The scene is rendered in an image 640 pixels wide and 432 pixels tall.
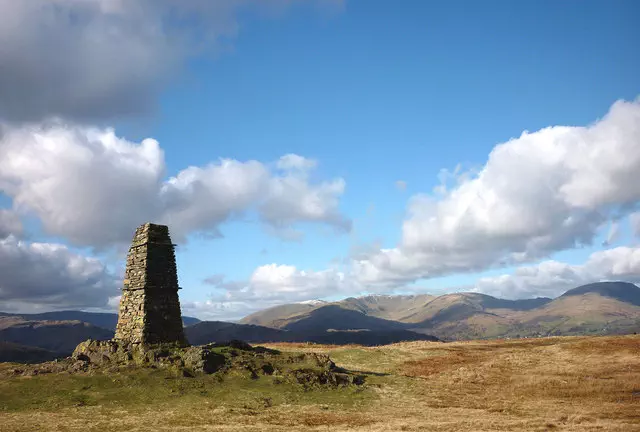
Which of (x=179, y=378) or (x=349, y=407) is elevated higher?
(x=179, y=378)

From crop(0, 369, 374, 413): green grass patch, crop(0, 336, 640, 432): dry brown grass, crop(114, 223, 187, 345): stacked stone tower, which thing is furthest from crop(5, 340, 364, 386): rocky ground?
crop(0, 336, 640, 432): dry brown grass

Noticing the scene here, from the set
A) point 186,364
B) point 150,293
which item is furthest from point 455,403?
point 150,293

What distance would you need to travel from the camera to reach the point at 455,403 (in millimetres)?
32000

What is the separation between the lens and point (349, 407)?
3008cm

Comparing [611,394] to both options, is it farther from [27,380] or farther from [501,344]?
[27,380]

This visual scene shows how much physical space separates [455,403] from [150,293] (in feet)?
80.3

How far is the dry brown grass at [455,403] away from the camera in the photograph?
24000mm

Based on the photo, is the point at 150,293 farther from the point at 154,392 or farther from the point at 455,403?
the point at 455,403

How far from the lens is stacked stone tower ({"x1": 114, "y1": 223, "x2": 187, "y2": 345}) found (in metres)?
36.3

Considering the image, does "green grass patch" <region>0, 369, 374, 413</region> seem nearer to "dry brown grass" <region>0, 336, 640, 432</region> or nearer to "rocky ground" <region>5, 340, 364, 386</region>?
"rocky ground" <region>5, 340, 364, 386</region>

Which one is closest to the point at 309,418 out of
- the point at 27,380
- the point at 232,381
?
the point at 232,381

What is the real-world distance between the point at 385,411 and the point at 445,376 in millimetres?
14409

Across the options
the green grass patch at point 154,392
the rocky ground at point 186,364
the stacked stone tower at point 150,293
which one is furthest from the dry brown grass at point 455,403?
the stacked stone tower at point 150,293

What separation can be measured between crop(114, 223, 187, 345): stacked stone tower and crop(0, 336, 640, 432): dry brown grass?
30.2 feet
